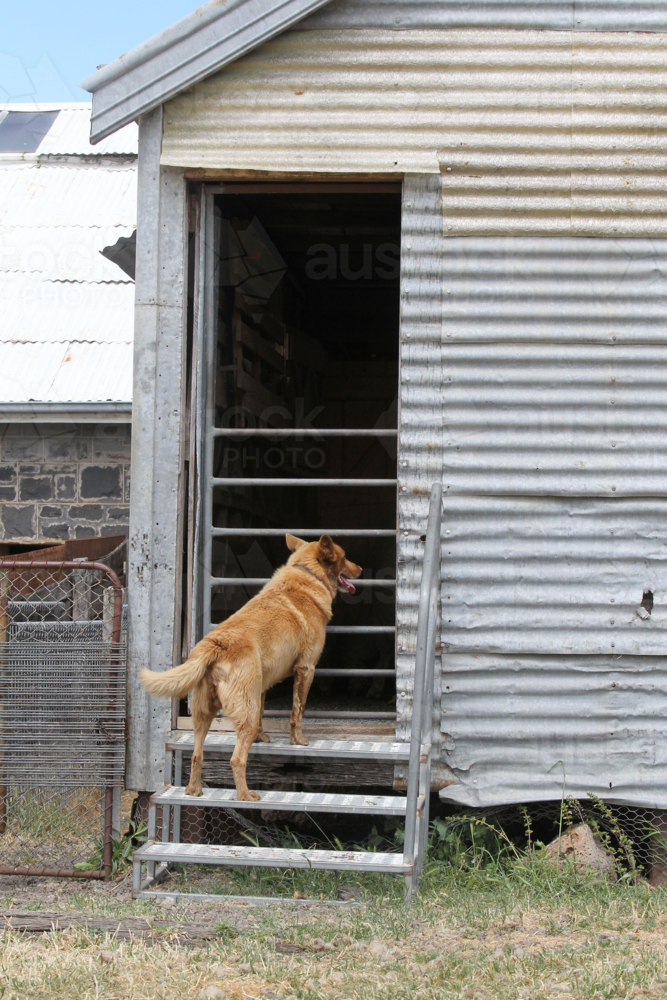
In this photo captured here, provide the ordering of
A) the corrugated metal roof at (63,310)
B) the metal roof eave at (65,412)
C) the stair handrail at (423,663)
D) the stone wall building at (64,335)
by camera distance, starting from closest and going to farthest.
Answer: the stair handrail at (423,663) → the metal roof eave at (65,412) → the stone wall building at (64,335) → the corrugated metal roof at (63,310)

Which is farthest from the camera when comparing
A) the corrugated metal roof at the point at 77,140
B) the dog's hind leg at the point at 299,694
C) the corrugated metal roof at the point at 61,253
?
the corrugated metal roof at the point at 77,140

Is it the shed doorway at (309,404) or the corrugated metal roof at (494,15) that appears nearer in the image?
the corrugated metal roof at (494,15)

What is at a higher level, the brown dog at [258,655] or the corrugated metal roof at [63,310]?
the corrugated metal roof at [63,310]

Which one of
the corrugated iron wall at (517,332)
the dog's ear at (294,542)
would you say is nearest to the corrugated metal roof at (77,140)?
the corrugated iron wall at (517,332)

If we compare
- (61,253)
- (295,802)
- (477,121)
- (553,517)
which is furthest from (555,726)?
(61,253)

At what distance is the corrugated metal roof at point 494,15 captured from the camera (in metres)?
A: 4.79

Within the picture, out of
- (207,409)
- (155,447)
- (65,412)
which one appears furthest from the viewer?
(65,412)

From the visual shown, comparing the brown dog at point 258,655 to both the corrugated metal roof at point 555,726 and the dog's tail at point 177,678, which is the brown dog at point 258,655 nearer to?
the dog's tail at point 177,678


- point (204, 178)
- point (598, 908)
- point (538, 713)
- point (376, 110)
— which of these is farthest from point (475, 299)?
point (598, 908)

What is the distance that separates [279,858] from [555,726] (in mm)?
1725

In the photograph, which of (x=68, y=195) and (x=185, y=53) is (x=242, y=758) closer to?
(x=185, y=53)

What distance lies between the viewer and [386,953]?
331 cm

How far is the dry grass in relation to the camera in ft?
10.0

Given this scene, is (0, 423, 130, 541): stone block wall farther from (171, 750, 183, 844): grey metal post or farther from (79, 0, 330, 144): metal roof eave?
(79, 0, 330, 144): metal roof eave
